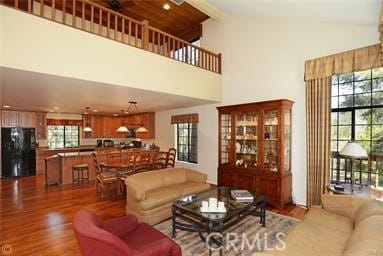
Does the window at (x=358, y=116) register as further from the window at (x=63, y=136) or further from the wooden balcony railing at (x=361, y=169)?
the window at (x=63, y=136)

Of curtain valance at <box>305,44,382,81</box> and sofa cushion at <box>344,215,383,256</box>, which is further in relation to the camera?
curtain valance at <box>305,44,382,81</box>

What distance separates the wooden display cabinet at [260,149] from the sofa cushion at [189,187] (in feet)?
3.41

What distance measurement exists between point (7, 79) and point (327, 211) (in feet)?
16.8

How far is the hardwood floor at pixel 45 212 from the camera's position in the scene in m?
2.95

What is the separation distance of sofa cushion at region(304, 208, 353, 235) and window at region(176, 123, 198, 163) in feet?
14.4

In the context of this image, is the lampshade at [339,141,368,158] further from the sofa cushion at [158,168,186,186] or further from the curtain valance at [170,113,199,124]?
the curtain valance at [170,113,199,124]

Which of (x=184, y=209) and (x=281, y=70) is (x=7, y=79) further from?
(x=281, y=70)

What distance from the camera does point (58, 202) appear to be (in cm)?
467

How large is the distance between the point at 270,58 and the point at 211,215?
3.86m

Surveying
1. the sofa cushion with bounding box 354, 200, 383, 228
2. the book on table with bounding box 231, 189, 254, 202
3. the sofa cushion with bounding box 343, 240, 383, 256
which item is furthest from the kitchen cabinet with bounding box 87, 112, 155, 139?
the sofa cushion with bounding box 343, 240, 383, 256

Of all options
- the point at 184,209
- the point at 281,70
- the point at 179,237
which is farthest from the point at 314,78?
the point at 179,237

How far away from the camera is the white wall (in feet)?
13.4

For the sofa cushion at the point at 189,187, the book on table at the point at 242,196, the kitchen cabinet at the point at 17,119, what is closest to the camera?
the book on table at the point at 242,196

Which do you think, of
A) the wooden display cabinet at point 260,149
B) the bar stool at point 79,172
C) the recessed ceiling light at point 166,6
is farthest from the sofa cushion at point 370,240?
the bar stool at point 79,172
